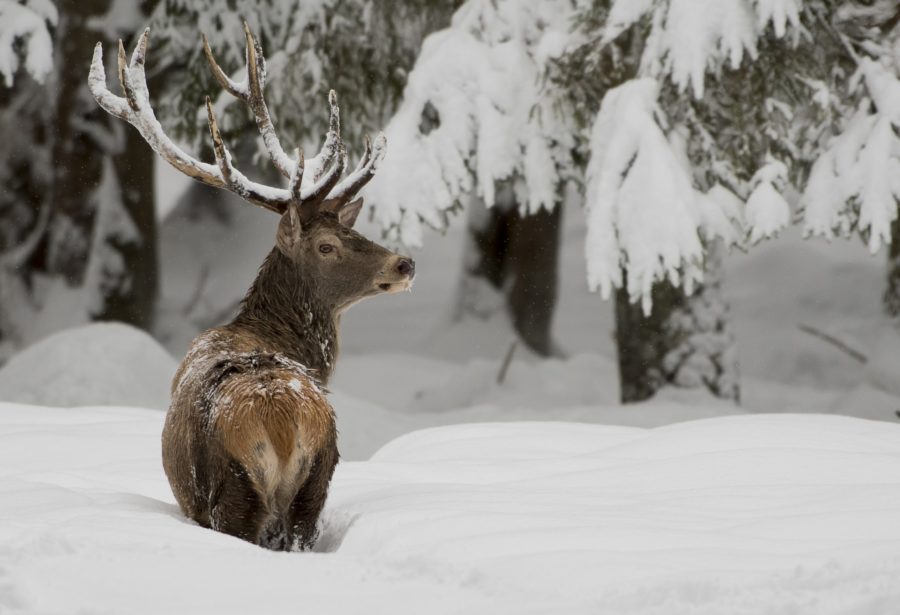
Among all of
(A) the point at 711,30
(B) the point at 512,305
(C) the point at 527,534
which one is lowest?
(B) the point at 512,305

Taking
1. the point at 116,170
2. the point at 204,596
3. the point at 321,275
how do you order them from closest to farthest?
the point at 204,596, the point at 321,275, the point at 116,170

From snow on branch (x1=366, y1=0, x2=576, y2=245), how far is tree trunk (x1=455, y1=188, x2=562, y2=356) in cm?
627

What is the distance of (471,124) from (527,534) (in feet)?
20.0

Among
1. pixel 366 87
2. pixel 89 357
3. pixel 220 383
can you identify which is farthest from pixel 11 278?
pixel 220 383

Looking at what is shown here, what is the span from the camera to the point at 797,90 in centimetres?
942

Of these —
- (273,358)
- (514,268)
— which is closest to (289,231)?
(273,358)

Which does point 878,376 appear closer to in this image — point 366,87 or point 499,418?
point 499,418

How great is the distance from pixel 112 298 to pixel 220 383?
991 cm

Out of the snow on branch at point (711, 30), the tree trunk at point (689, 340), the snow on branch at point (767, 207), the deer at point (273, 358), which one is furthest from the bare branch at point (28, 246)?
the deer at point (273, 358)

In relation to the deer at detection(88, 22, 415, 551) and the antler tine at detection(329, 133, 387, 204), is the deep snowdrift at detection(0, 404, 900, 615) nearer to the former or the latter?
the deer at detection(88, 22, 415, 551)

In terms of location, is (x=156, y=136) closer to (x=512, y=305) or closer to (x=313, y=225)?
(x=313, y=225)

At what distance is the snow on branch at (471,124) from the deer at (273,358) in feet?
11.1

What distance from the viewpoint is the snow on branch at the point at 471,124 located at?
969 cm

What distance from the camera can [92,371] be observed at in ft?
34.9
